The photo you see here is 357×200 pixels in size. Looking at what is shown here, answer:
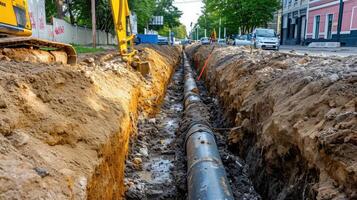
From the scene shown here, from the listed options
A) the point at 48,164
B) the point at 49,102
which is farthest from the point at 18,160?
the point at 49,102

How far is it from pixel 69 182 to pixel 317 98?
2742 mm

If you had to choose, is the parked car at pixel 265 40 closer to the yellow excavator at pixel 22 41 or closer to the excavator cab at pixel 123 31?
the excavator cab at pixel 123 31

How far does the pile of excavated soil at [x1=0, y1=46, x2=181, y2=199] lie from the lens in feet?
7.69

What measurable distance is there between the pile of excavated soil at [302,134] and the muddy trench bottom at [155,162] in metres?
1.11

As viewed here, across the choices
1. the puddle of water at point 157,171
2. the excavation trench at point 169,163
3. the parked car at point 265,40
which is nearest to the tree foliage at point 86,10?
the parked car at point 265,40

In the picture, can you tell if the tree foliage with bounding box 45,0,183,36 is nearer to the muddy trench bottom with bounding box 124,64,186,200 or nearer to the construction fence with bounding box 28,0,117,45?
the construction fence with bounding box 28,0,117,45

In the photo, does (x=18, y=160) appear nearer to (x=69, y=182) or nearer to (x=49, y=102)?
(x=69, y=182)

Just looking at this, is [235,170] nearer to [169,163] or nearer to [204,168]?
[204,168]

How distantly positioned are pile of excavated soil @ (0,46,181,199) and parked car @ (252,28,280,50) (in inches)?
771

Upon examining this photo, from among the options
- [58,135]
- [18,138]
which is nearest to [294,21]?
[58,135]

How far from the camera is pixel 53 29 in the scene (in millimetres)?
19109

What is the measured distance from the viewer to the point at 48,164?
2584 millimetres

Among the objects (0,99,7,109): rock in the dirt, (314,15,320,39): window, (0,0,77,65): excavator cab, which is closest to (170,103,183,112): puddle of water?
(0,0,77,65): excavator cab

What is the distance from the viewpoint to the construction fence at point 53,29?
54.3 ft
